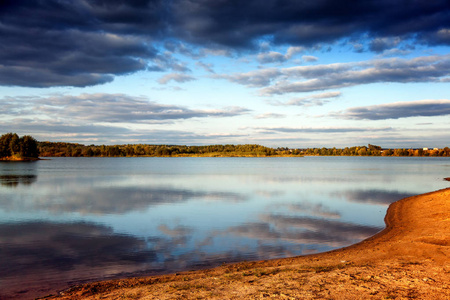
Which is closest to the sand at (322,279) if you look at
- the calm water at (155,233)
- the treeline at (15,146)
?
the calm water at (155,233)

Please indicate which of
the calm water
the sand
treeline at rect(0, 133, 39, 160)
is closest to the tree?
treeline at rect(0, 133, 39, 160)

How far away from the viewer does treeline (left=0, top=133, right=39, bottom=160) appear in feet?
471

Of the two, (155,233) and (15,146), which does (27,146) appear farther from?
(155,233)

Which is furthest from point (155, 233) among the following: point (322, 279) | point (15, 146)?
point (15, 146)

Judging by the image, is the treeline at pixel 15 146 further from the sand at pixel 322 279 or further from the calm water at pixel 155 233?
the sand at pixel 322 279

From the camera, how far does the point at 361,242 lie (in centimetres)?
1465

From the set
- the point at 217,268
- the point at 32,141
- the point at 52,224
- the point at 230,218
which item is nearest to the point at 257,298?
the point at 217,268

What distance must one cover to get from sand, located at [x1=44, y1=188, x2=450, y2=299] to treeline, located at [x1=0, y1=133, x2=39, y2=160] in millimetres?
159840

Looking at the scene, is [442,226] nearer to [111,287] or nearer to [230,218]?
[230,218]

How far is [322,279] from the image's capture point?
8312 millimetres

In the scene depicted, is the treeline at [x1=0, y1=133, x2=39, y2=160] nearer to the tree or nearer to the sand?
the tree

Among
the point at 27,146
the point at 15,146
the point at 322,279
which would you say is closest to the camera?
the point at 322,279

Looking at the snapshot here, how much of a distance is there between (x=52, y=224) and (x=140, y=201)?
9884mm

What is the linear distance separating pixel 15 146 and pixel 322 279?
6525 inches
